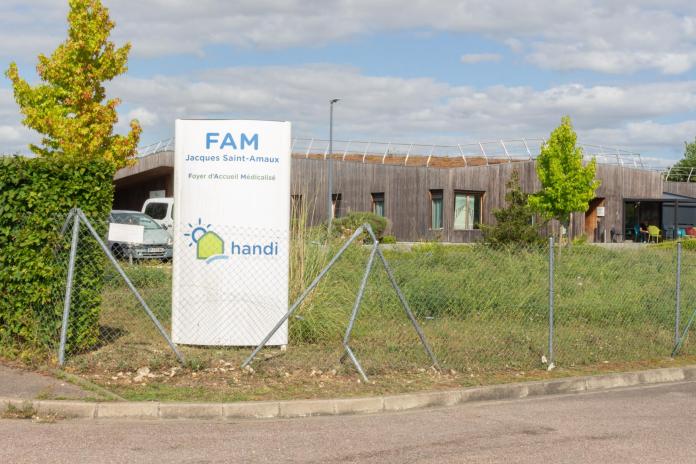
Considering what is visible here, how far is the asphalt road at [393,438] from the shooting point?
6.20 metres

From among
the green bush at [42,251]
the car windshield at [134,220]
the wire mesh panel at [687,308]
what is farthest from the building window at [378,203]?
the green bush at [42,251]

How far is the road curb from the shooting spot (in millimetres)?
7492

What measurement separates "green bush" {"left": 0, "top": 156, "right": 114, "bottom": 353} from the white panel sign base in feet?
3.61

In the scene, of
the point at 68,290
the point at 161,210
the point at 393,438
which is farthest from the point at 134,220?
the point at 393,438

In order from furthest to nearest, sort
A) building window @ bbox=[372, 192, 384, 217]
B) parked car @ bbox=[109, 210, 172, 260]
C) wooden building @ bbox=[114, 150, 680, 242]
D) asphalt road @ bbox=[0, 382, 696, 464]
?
1. building window @ bbox=[372, 192, 384, 217]
2. wooden building @ bbox=[114, 150, 680, 242]
3. parked car @ bbox=[109, 210, 172, 260]
4. asphalt road @ bbox=[0, 382, 696, 464]

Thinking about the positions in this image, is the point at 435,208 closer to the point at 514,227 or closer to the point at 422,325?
the point at 514,227

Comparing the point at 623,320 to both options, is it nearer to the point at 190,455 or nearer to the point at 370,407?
the point at 370,407

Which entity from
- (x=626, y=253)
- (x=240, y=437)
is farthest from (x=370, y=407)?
(x=626, y=253)

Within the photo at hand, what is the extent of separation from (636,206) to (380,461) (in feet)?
154

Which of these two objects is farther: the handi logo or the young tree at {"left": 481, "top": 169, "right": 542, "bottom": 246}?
the young tree at {"left": 481, "top": 169, "right": 542, "bottom": 246}

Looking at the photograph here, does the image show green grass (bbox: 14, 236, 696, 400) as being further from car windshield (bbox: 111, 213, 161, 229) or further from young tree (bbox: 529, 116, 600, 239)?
young tree (bbox: 529, 116, 600, 239)

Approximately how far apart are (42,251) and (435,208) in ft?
108

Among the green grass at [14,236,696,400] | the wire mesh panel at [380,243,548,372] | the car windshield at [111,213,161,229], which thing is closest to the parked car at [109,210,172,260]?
the car windshield at [111,213,161,229]

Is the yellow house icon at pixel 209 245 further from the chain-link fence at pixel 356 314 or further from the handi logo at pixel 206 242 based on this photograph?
the chain-link fence at pixel 356 314
